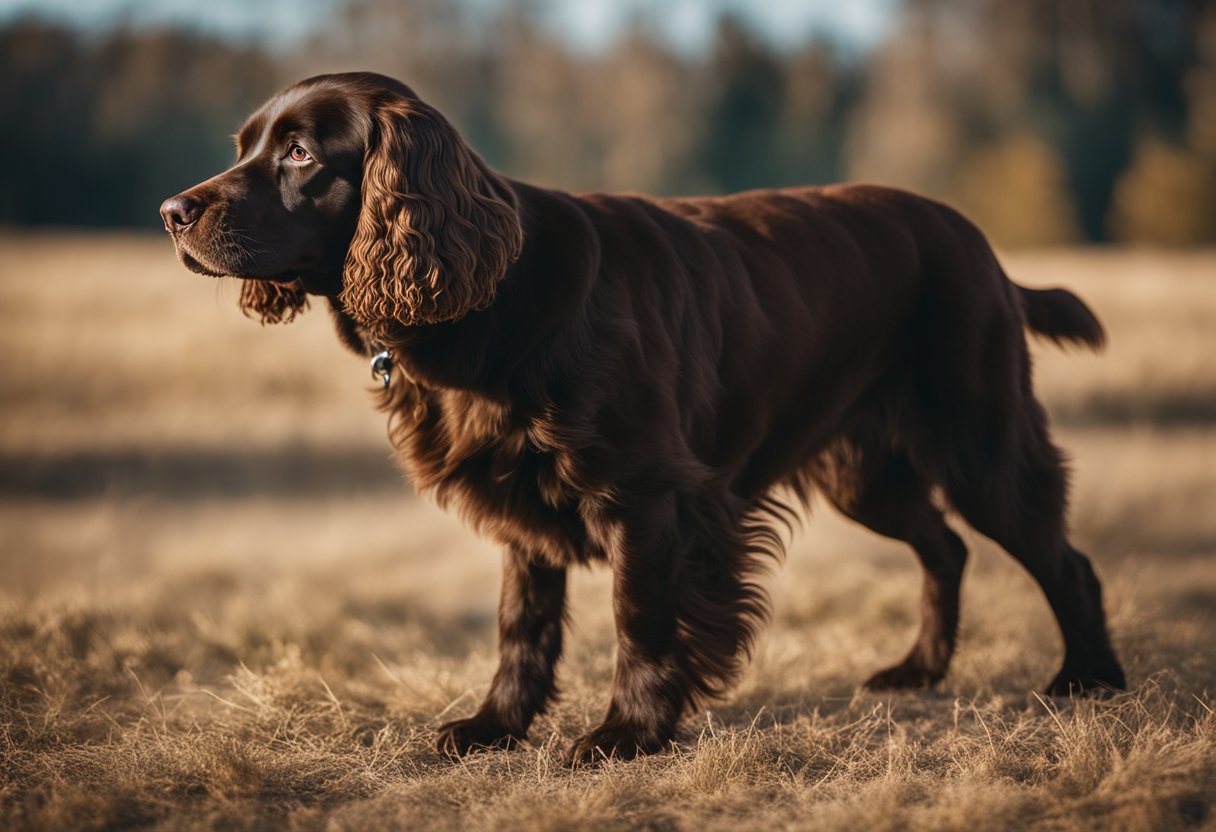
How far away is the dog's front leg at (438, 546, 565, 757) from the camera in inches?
130

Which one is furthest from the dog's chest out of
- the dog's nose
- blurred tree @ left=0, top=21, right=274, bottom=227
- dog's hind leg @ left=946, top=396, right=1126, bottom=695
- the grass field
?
blurred tree @ left=0, top=21, right=274, bottom=227

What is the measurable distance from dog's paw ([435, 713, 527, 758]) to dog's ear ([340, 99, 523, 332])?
1.12 m

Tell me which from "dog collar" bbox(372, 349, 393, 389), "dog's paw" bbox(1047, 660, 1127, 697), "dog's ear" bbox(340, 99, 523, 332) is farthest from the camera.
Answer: "dog's paw" bbox(1047, 660, 1127, 697)


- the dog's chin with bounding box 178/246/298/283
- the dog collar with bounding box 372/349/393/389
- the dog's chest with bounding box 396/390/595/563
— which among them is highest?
the dog's chin with bounding box 178/246/298/283

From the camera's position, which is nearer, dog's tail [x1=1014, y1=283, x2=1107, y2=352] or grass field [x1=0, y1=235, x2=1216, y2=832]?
grass field [x1=0, y1=235, x2=1216, y2=832]

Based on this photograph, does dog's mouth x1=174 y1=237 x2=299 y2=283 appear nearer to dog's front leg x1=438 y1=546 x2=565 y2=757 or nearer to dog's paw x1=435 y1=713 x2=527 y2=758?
dog's front leg x1=438 y1=546 x2=565 y2=757

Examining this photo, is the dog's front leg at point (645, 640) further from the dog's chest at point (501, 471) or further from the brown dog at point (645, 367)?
the dog's chest at point (501, 471)

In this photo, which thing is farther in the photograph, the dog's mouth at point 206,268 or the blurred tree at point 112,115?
the blurred tree at point 112,115

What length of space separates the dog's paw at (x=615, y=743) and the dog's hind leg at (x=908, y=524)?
1.07 metres

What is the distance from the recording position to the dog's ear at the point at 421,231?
9.05 ft

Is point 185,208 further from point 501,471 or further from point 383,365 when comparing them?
point 501,471

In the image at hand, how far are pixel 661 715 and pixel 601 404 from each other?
0.83m

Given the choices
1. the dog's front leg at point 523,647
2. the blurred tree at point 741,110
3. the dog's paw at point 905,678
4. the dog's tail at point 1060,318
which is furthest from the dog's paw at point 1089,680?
the blurred tree at point 741,110

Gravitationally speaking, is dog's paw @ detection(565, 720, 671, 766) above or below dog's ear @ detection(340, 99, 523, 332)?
below
